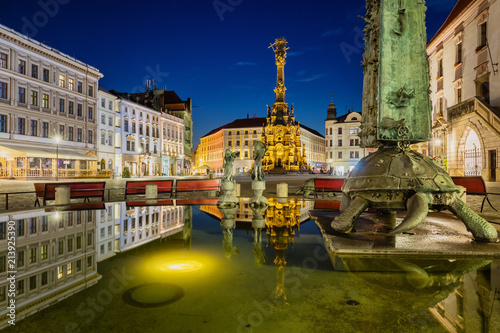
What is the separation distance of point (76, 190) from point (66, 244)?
386 inches

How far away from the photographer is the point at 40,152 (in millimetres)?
35188

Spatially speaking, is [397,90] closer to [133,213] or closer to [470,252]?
[470,252]

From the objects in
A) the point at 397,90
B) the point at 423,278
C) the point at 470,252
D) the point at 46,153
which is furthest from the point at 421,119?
the point at 46,153

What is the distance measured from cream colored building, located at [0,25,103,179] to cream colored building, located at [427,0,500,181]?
38834mm

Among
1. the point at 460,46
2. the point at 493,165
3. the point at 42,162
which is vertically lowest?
the point at 493,165

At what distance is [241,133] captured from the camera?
322ft

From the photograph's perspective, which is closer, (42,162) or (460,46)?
(460,46)

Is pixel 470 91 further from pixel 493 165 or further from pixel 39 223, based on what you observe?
pixel 39 223

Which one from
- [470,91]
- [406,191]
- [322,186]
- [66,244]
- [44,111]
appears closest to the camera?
[66,244]

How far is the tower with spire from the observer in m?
52.4

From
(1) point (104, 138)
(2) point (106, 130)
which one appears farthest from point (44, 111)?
(2) point (106, 130)

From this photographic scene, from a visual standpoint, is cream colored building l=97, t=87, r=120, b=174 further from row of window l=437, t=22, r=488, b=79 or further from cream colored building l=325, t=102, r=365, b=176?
cream colored building l=325, t=102, r=365, b=176

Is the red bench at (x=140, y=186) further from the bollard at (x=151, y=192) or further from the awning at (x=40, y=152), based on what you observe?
the awning at (x=40, y=152)

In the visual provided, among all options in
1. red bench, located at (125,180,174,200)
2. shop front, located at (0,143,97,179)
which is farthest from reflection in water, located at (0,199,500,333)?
shop front, located at (0,143,97,179)
